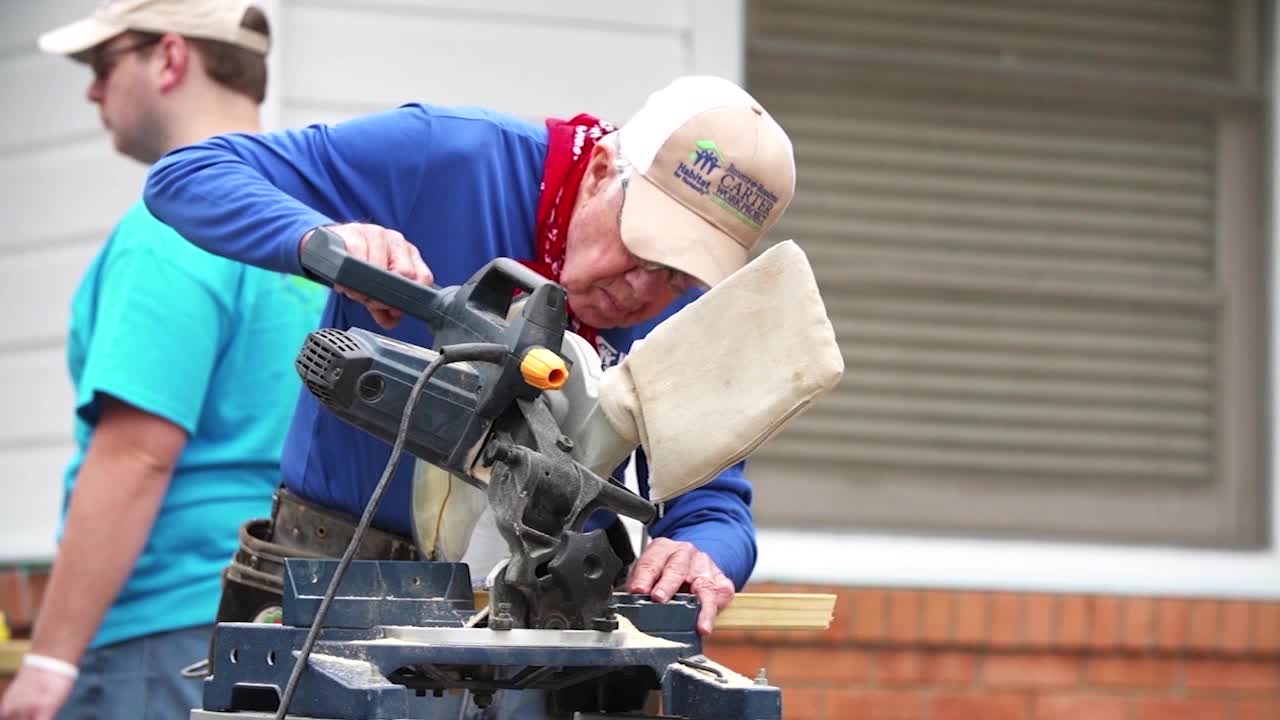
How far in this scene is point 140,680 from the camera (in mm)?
3176

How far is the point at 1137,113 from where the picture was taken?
17.4ft

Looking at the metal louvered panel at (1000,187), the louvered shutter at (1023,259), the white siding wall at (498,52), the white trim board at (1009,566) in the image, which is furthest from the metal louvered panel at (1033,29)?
the white trim board at (1009,566)

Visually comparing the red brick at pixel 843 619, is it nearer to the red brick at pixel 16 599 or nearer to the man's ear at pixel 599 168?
the red brick at pixel 16 599

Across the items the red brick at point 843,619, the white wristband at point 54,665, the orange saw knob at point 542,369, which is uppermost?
the orange saw knob at point 542,369

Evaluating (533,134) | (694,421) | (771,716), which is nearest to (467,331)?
(694,421)

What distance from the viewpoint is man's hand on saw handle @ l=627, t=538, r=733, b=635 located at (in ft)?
7.00

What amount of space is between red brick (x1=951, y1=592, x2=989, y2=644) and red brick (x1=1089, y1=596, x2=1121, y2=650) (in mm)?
305

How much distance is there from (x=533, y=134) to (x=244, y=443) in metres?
0.96

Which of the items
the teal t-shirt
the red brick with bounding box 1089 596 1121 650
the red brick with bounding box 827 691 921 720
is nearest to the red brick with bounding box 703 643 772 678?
the red brick with bounding box 827 691 921 720

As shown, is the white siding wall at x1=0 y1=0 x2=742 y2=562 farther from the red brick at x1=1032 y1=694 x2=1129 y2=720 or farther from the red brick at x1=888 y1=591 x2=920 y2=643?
the red brick at x1=1032 y1=694 x2=1129 y2=720

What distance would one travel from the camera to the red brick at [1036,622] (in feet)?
15.6

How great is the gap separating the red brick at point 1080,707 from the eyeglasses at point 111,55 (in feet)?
9.21

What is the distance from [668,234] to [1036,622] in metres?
2.75

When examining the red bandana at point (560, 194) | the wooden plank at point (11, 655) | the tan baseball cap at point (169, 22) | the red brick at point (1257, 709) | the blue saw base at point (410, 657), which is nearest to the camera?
the blue saw base at point (410, 657)
